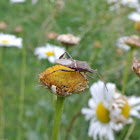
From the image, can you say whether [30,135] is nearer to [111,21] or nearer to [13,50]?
[111,21]

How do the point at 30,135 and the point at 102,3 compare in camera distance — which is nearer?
the point at 30,135

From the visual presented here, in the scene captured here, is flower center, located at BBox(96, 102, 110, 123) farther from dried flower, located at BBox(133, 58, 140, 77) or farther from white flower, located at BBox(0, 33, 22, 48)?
white flower, located at BBox(0, 33, 22, 48)

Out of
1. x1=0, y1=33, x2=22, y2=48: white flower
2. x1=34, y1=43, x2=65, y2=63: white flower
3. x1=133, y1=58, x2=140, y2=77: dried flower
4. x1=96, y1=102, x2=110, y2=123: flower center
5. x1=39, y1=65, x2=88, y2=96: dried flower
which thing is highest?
x1=0, y1=33, x2=22, y2=48: white flower

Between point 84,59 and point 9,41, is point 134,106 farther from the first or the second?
point 9,41

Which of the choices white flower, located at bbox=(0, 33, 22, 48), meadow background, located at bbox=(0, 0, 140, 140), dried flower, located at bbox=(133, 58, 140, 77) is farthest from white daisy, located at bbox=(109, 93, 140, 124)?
white flower, located at bbox=(0, 33, 22, 48)

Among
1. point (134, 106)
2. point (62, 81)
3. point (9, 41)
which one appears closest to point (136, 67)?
point (62, 81)

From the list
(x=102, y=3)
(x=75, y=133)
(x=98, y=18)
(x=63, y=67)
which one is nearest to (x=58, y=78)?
(x=63, y=67)

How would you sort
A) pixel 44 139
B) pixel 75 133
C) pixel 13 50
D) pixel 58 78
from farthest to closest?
pixel 13 50 → pixel 75 133 → pixel 44 139 → pixel 58 78
